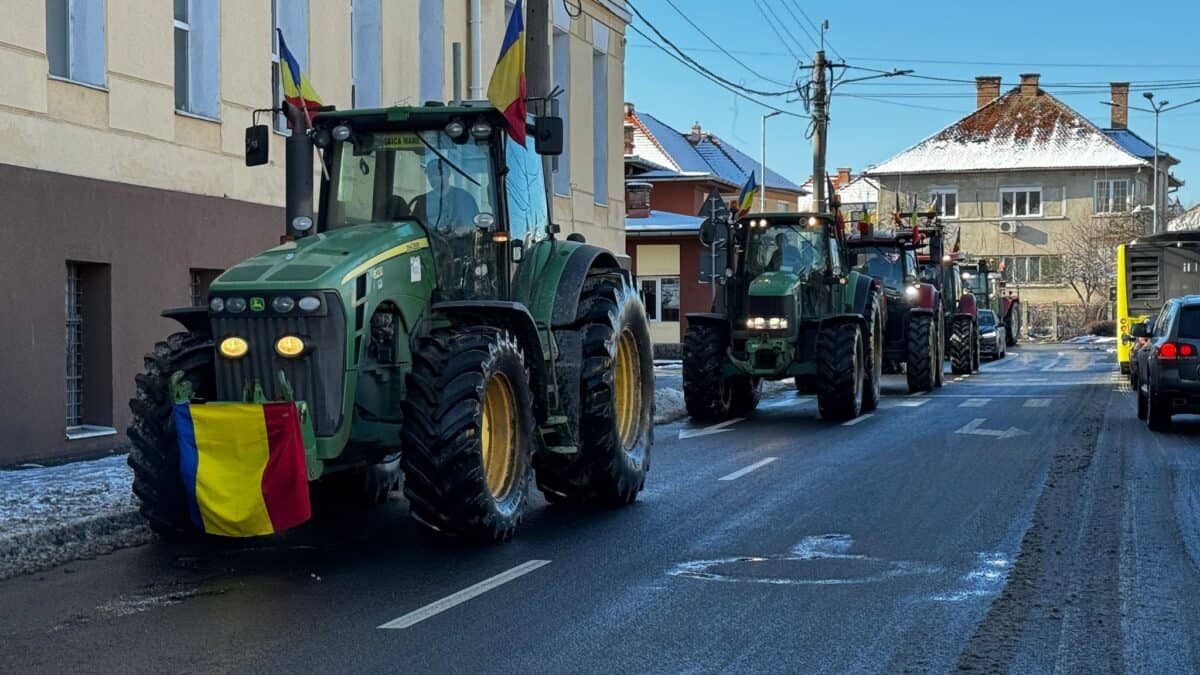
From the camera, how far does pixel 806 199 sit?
89000 mm

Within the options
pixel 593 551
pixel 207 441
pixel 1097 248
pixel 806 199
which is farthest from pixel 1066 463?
pixel 806 199

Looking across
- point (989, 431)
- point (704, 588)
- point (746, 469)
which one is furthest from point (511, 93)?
point (989, 431)

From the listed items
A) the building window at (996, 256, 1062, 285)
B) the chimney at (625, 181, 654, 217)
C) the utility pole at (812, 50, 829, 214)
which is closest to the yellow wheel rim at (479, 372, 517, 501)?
the utility pole at (812, 50, 829, 214)

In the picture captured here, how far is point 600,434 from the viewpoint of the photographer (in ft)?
36.2

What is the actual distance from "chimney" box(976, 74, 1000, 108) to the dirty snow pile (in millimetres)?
73141

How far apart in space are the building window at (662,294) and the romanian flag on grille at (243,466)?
41199 millimetres

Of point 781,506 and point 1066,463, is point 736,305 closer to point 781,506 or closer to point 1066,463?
point 1066,463

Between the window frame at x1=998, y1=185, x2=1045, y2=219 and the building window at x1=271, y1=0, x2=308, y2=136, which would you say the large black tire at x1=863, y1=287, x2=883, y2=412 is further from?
the window frame at x1=998, y1=185, x2=1045, y2=219

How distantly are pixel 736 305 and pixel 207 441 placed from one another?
1258 cm

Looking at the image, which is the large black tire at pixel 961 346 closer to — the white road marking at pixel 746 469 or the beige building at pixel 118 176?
the beige building at pixel 118 176

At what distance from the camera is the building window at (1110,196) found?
→ 74.4 m

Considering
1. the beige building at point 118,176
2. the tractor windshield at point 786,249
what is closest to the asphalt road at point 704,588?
the beige building at point 118,176

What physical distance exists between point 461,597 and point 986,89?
76587 millimetres

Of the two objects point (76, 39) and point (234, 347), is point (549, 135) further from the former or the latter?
point (76, 39)
